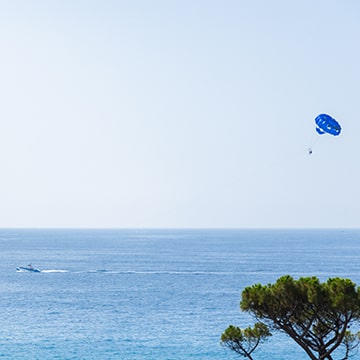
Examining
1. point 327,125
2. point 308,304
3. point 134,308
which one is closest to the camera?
point 308,304

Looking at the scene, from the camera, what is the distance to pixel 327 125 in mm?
30438

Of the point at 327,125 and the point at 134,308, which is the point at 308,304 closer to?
the point at 327,125

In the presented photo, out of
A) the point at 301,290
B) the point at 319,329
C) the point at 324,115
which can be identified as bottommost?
the point at 319,329

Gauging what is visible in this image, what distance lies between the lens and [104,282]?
104 metres

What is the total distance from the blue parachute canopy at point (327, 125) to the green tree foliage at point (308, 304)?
852 centimetres

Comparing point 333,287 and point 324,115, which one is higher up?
point 324,115

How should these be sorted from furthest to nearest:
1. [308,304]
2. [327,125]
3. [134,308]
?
[134,308]
[327,125]
[308,304]

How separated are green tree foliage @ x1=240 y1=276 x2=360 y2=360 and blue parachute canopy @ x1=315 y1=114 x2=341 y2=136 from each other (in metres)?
8.52

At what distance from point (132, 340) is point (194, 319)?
35.3 feet

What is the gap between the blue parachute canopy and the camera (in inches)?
1190

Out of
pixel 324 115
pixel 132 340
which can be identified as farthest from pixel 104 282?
pixel 324 115

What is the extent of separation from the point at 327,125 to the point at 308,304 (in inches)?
374

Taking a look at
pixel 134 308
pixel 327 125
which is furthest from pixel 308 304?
pixel 134 308

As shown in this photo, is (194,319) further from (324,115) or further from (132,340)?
(324,115)
